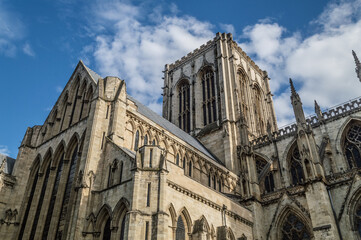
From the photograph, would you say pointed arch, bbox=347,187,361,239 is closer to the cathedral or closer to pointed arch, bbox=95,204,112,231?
the cathedral

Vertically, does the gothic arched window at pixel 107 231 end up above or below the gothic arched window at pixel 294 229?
below

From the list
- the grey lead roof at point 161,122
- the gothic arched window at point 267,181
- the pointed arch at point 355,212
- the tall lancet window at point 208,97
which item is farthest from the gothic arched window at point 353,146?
the tall lancet window at point 208,97

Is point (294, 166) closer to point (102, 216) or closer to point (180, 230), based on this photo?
point (180, 230)

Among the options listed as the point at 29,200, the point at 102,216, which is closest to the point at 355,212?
the point at 102,216

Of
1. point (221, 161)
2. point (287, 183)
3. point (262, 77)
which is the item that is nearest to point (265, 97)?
point (262, 77)

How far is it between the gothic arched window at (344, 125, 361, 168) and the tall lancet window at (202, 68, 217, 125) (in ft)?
46.9

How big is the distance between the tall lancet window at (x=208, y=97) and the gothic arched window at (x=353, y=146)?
14.3 meters

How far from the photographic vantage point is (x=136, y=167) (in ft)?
51.3

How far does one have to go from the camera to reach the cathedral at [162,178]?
1612cm

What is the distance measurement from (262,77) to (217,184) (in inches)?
988

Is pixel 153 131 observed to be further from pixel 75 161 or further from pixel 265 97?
pixel 265 97

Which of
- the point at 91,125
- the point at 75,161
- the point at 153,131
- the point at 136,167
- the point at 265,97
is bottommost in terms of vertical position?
the point at 136,167

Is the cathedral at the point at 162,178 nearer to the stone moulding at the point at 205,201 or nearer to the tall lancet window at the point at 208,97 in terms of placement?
the stone moulding at the point at 205,201

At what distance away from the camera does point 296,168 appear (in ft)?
90.8
